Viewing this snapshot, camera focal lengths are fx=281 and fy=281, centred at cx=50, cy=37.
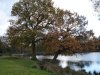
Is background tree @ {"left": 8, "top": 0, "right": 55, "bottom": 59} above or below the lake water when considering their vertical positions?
above

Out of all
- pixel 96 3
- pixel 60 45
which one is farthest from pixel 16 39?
pixel 96 3

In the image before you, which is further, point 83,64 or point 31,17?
point 83,64

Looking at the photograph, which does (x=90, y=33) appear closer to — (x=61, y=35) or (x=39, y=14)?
(x=61, y=35)

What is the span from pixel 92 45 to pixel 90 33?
2.82 meters

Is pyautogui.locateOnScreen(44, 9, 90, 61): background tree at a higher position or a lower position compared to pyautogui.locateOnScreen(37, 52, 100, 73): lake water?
higher

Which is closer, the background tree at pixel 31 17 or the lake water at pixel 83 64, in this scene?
the lake water at pixel 83 64

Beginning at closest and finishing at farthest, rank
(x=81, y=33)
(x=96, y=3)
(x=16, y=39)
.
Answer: (x=96, y=3) → (x=16, y=39) → (x=81, y=33)

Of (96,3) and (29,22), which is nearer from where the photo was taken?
(96,3)

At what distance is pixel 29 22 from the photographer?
2415 inches

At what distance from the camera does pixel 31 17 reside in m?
62.7

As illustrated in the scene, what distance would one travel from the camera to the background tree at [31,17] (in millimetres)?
61531

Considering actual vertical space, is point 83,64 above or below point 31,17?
below

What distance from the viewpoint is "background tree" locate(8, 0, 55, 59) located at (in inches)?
2422

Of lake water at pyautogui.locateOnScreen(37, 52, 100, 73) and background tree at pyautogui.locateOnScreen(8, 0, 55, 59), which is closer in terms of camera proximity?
lake water at pyautogui.locateOnScreen(37, 52, 100, 73)
